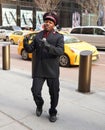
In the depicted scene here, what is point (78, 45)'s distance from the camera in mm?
12250

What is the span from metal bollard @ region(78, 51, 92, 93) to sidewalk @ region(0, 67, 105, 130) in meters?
0.19

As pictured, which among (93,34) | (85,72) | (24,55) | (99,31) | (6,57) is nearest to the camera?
(85,72)

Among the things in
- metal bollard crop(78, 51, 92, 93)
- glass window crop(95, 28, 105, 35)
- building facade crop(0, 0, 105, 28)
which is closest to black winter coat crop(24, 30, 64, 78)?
metal bollard crop(78, 51, 92, 93)

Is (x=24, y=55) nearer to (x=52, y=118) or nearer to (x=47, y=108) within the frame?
(x=47, y=108)

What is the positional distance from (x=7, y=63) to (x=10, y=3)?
36.5 metres

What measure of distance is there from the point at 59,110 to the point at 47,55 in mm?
1326

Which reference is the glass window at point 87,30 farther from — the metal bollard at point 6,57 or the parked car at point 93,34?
the metal bollard at point 6,57

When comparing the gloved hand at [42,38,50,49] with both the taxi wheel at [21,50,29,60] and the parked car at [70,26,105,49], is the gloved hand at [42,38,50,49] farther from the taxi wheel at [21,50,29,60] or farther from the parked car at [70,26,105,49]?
the parked car at [70,26,105,49]

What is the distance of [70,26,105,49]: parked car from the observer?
18750mm

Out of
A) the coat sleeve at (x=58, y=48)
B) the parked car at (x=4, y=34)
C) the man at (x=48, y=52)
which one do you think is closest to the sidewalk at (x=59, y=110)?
the man at (x=48, y=52)

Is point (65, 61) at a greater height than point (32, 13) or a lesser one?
lesser

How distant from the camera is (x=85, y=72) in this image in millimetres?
6812

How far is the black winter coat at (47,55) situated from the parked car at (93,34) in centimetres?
1434

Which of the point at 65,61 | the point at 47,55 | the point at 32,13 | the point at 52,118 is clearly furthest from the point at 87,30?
the point at 32,13
